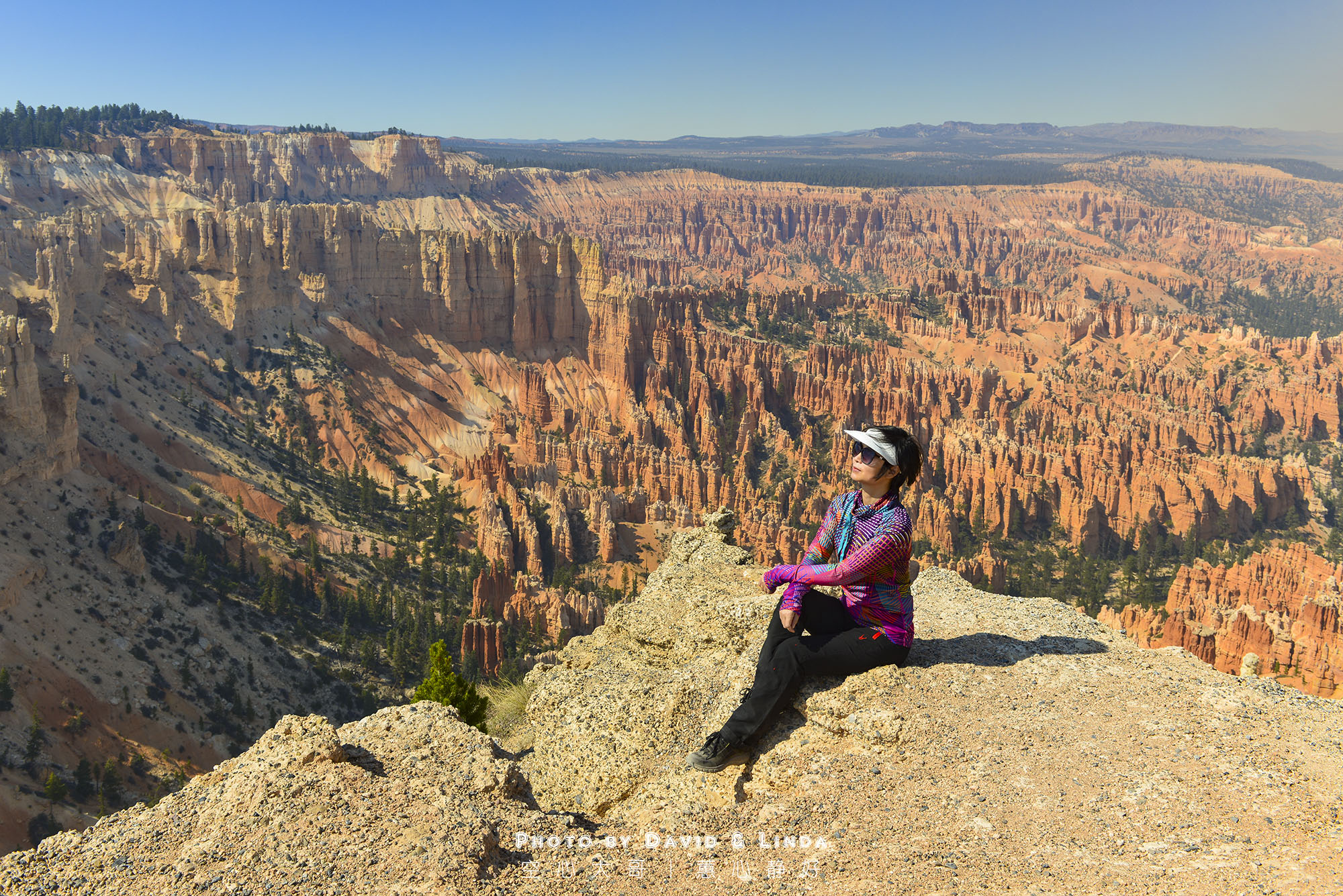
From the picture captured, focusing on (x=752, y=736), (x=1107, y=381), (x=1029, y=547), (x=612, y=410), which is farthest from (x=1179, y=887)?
(x=1107, y=381)

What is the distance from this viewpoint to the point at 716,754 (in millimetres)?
8781

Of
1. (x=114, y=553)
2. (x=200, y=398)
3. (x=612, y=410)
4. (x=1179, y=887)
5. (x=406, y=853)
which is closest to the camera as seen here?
(x=1179, y=887)

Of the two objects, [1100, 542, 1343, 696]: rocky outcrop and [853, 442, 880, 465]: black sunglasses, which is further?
[1100, 542, 1343, 696]: rocky outcrop

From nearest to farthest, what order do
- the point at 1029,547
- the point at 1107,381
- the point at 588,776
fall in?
the point at 588,776 < the point at 1029,547 < the point at 1107,381

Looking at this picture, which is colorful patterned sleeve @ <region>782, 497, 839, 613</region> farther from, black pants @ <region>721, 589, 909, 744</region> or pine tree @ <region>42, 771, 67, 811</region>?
pine tree @ <region>42, 771, 67, 811</region>

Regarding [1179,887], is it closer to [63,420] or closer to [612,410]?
[63,420]

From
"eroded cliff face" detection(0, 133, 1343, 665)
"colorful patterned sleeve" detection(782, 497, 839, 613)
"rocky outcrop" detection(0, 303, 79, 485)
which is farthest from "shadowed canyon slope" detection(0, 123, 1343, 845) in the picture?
"colorful patterned sleeve" detection(782, 497, 839, 613)

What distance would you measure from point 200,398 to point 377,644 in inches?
1146

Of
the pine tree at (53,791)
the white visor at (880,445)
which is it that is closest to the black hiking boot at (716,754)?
the white visor at (880,445)

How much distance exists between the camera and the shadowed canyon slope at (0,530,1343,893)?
22.4ft

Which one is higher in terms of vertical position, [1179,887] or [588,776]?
[1179,887]

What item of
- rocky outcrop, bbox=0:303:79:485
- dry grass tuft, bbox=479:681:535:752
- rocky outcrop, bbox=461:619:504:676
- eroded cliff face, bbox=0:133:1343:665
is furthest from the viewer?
eroded cliff face, bbox=0:133:1343:665

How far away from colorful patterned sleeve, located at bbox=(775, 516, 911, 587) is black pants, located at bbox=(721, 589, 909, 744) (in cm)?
37

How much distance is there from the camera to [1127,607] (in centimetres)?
4309
